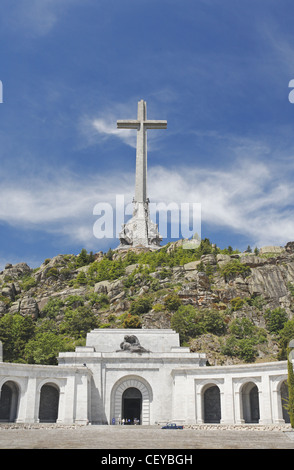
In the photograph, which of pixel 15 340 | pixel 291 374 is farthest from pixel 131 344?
pixel 15 340

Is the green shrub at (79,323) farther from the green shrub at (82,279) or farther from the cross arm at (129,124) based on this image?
the cross arm at (129,124)

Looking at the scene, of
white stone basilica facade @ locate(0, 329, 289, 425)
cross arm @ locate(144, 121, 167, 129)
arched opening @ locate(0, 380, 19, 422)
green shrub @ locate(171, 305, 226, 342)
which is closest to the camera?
white stone basilica facade @ locate(0, 329, 289, 425)

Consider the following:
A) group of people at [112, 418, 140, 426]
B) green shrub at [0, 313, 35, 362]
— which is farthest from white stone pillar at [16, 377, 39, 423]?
green shrub at [0, 313, 35, 362]

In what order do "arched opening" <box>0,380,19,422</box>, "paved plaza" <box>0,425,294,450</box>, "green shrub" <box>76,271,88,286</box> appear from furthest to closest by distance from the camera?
"green shrub" <box>76,271,88,286</box>
"arched opening" <box>0,380,19,422</box>
"paved plaza" <box>0,425,294,450</box>

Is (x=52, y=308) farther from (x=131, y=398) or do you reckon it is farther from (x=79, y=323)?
(x=131, y=398)

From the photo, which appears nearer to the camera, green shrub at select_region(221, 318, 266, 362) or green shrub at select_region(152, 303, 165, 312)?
green shrub at select_region(221, 318, 266, 362)

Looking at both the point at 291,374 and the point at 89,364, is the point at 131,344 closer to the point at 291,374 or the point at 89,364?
the point at 89,364

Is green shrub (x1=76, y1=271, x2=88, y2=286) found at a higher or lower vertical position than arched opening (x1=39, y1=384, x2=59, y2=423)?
higher

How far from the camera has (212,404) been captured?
45.5 meters

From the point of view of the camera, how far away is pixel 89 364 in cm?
4606

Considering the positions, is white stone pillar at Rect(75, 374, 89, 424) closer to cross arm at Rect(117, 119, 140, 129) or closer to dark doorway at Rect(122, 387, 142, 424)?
dark doorway at Rect(122, 387, 142, 424)

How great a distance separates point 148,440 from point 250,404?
19537 millimetres

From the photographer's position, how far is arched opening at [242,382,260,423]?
1727 inches

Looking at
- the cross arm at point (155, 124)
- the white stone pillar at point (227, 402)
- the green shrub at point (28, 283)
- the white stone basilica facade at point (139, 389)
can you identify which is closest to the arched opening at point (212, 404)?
the white stone basilica facade at point (139, 389)
